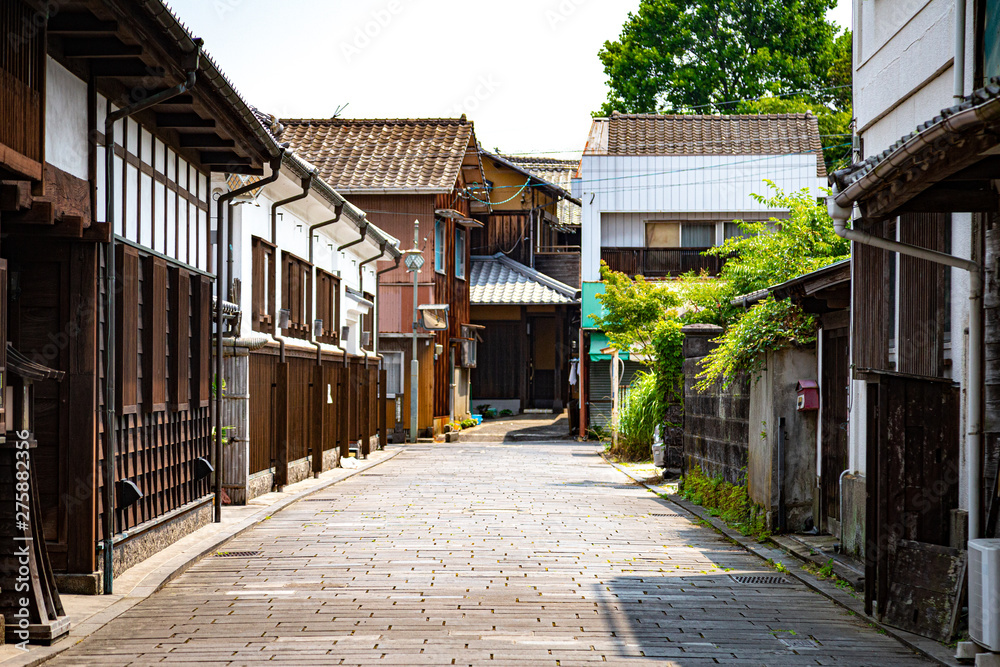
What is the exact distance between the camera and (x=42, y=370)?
25.5ft

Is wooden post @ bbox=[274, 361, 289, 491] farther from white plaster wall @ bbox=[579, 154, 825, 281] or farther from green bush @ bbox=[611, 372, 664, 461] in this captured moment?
white plaster wall @ bbox=[579, 154, 825, 281]

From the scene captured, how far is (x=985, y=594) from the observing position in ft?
21.7

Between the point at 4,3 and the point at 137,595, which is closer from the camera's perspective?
the point at 4,3

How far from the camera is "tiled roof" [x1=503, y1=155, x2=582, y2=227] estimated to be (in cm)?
5025

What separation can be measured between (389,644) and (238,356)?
30.1ft

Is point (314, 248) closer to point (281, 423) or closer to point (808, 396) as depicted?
point (281, 423)

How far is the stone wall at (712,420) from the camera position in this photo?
1519 cm

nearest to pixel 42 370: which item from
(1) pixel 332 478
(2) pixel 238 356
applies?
(2) pixel 238 356

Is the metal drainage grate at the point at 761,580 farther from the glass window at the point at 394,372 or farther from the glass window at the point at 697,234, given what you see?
the glass window at the point at 394,372

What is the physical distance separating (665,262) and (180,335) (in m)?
21.5

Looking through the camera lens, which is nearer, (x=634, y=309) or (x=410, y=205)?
(x=634, y=309)

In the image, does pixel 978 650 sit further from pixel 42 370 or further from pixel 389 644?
→ pixel 42 370

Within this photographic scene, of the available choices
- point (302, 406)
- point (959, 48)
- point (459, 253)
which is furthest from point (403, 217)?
point (959, 48)

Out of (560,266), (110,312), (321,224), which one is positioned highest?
(560,266)
